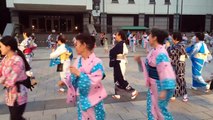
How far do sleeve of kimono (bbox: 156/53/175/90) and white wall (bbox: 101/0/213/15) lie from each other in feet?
109

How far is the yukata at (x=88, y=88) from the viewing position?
3093 mm

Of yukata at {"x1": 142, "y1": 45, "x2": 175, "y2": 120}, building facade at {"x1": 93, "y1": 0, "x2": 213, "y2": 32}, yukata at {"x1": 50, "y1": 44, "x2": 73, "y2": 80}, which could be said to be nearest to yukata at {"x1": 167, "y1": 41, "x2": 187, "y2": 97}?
yukata at {"x1": 142, "y1": 45, "x2": 175, "y2": 120}

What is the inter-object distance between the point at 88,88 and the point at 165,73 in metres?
1.04

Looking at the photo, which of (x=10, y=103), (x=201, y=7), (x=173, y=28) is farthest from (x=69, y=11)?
(x=10, y=103)

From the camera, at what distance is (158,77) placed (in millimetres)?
3473

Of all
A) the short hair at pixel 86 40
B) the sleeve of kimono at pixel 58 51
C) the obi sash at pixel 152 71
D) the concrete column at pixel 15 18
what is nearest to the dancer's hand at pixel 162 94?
the obi sash at pixel 152 71

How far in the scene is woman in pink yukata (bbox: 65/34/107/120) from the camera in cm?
310

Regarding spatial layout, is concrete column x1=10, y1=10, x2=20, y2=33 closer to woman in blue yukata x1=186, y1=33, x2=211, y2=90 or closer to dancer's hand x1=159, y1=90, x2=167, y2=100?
woman in blue yukata x1=186, y1=33, x2=211, y2=90

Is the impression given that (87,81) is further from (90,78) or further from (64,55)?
(64,55)

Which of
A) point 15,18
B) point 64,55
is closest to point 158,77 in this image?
point 64,55

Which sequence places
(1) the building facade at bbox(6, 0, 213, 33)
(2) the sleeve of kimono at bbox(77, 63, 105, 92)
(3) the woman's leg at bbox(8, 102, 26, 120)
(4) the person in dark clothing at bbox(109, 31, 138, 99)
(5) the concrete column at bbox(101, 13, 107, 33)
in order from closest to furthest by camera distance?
1. (2) the sleeve of kimono at bbox(77, 63, 105, 92)
2. (3) the woman's leg at bbox(8, 102, 26, 120)
3. (4) the person in dark clothing at bbox(109, 31, 138, 99)
4. (1) the building facade at bbox(6, 0, 213, 33)
5. (5) the concrete column at bbox(101, 13, 107, 33)

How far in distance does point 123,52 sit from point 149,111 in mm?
3104

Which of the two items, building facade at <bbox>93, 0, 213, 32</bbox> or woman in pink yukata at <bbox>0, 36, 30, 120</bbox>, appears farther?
building facade at <bbox>93, 0, 213, 32</bbox>

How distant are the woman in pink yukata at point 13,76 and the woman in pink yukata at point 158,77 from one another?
187cm
